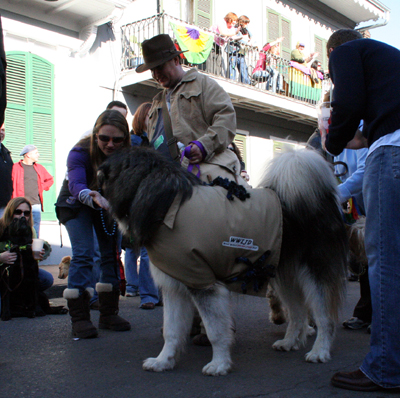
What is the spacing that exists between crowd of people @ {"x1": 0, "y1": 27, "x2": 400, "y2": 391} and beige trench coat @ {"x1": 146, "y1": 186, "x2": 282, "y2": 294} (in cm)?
44

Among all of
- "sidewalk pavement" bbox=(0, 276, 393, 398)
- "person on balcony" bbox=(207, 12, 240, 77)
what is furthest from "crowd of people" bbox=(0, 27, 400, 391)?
"person on balcony" bbox=(207, 12, 240, 77)

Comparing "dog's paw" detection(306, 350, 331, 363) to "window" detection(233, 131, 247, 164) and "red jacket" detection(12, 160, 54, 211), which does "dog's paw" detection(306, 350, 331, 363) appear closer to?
"red jacket" detection(12, 160, 54, 211)

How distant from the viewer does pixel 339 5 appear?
17.8 metres

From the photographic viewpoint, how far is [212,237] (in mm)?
2705

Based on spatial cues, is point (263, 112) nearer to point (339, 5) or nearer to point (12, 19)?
point (339, 5)

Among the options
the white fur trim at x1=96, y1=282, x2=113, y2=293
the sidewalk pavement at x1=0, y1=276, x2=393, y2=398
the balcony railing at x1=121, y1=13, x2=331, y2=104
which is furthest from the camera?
the balcony railing at x1=121, y1=13, x2=331, y2=104

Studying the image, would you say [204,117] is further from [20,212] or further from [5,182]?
[5,182]

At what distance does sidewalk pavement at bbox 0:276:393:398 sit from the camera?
242 cm

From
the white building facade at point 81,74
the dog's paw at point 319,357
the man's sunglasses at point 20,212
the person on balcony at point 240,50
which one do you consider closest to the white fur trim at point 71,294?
the man's sunglasses at point 20,212

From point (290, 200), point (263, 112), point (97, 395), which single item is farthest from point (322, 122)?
point (263, 112)

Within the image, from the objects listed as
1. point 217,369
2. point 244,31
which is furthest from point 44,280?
point 244,31

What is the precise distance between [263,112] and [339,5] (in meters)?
6.55

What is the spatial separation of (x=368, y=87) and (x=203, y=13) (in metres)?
11.8

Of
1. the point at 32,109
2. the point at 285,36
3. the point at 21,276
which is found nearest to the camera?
the point at 21,276
